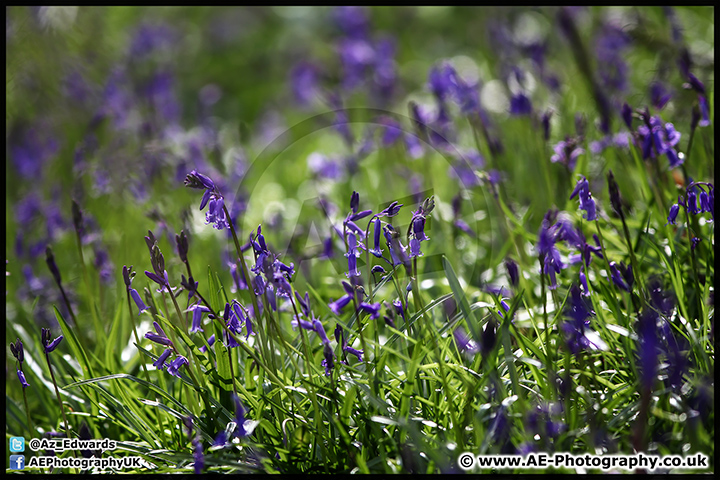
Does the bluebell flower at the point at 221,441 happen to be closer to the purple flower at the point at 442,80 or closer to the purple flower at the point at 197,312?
the purple flower at the point at 197,312


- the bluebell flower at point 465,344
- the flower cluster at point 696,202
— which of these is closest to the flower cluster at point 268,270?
the bluebell flower at point 465,344

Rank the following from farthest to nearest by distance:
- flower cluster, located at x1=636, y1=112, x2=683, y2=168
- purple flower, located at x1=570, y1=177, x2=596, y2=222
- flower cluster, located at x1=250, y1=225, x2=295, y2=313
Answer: flower cluster, located at x1=636, y1=112, x2=683, y2=168 → purple flower, located at x1=570, y1=177, x2=596, y2=222 → flower cluster, located at x1=250, y1=225, x2=295, y2=313

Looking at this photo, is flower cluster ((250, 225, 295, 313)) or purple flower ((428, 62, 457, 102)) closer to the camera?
flower cluster ((250, 225, 295, 313))

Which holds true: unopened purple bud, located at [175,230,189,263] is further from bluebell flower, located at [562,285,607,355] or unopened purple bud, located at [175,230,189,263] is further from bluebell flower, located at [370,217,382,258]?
bluebell flower, located at [562,285,607,355]

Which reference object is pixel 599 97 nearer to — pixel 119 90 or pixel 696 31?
pixel 696 31

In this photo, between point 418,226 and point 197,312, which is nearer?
point 418,226

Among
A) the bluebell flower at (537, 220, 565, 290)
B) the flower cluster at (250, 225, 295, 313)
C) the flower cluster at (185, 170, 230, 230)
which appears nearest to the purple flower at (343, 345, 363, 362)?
the flower cluster at (250, 225, 295, 313)

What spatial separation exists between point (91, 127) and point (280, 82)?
6369 mm

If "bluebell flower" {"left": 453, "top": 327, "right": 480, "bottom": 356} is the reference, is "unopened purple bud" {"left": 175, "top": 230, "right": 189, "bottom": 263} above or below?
above

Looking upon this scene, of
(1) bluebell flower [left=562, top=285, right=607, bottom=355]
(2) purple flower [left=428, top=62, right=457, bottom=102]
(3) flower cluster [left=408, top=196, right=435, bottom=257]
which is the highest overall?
(2) purple flower [left=428, top=62, right=457, bottom=102]

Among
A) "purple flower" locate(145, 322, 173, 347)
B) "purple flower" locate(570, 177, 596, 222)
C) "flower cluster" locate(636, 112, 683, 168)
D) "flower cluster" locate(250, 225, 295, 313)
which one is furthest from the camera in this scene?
"flower cluster" locate(636, 112, 683, 168)

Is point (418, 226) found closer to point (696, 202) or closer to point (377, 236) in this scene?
point (377, 236)

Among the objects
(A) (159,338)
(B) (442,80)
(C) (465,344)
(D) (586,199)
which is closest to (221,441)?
(A) (159,338)

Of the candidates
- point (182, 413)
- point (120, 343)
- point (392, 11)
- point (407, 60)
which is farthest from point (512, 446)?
point (392, 11)
